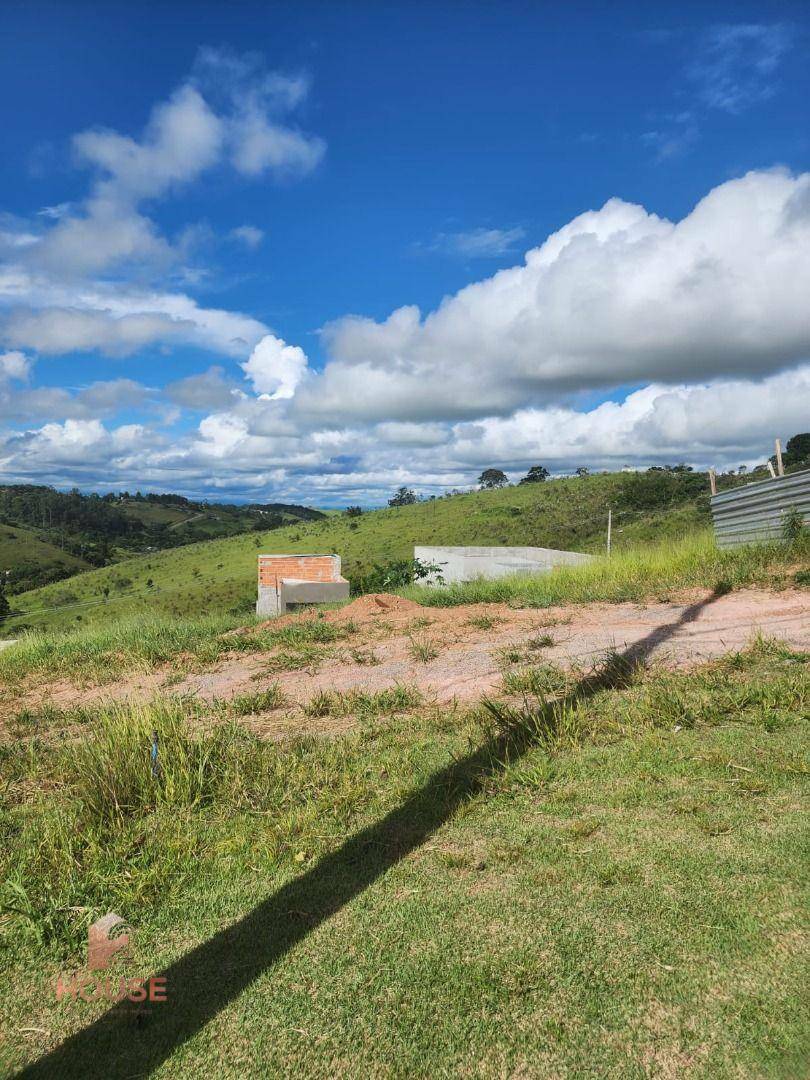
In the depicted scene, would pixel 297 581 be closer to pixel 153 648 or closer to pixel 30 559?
pixel 153 648

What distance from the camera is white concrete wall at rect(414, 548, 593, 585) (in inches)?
769

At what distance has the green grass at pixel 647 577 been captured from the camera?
8930 millimetres

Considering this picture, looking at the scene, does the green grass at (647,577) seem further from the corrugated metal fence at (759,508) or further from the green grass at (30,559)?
the green grass at (30,559)

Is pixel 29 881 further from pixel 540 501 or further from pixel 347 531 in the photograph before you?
pixel 347 531

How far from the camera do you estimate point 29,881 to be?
3.18m

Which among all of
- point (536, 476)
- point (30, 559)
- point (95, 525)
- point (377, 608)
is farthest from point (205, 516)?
point (377, 608)

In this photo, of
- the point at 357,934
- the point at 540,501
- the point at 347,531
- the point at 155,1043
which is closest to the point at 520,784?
the point at 357,934

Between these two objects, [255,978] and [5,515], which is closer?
[255,978]

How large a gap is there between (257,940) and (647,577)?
8.48 m

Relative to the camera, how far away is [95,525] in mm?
145125

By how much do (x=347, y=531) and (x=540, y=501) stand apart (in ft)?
61.4

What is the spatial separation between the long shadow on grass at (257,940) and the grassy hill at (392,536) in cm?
2320

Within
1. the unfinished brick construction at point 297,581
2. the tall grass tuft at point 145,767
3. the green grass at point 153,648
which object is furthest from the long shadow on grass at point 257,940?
the unfinished brick construction at point 297,581

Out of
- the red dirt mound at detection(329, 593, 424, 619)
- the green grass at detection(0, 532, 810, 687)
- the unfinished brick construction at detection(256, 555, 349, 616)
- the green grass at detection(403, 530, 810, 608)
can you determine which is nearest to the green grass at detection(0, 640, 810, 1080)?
the green grass at detection(0, 532, 810, 687)
